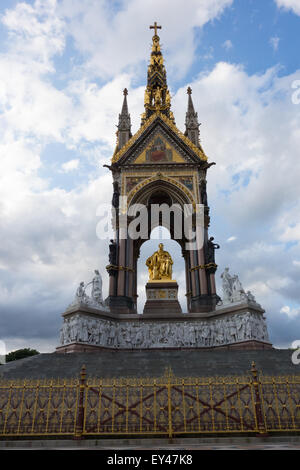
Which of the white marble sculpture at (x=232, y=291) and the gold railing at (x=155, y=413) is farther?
the white marble sculpture at (x=232, y=291)

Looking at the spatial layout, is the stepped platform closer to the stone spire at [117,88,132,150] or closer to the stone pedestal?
the stone pedestal

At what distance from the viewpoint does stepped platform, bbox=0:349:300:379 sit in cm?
1282

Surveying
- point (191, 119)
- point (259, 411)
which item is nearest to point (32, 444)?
point (259, 411)

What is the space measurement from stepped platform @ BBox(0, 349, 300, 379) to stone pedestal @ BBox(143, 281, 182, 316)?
6863mm

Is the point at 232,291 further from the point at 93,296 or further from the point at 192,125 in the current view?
the point at 192,125

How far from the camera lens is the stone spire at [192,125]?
94.5ft

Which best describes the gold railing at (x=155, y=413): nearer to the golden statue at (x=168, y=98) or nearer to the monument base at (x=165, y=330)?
the monument base at (x=165, y=330)

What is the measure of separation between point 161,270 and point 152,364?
10932mm

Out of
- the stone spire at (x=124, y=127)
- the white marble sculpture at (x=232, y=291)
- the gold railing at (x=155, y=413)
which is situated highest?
the stone spire at (x=124, y=127)

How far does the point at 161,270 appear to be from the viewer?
24203 millimetres

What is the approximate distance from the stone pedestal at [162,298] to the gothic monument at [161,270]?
7 cm

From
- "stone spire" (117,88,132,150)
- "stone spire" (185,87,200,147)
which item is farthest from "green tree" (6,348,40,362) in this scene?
"stone spire" (185,87,200,147)

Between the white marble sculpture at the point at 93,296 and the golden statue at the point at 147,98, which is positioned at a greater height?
the golden statue at the point at 147,98

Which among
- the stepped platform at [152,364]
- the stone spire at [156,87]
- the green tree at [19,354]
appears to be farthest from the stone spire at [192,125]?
the green tree at [19,354]
